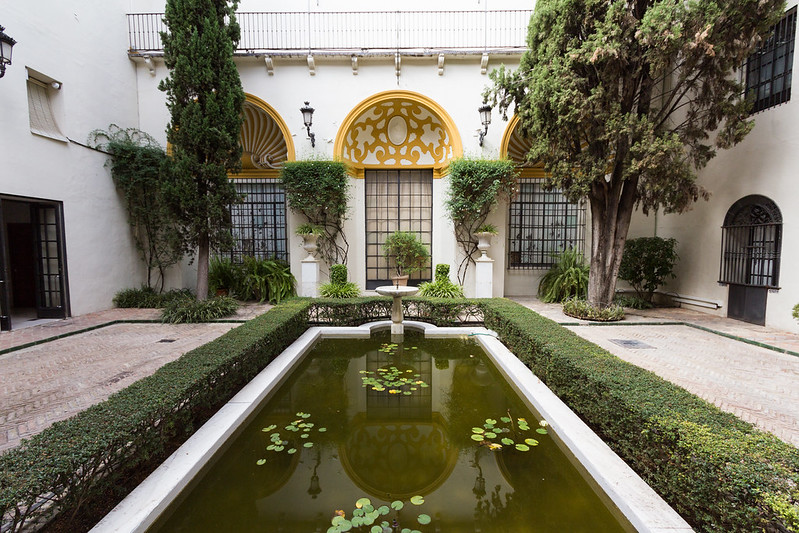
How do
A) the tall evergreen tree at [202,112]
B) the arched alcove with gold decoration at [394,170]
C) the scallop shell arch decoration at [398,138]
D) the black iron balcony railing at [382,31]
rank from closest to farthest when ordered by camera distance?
the tall evergreen tree at [202,112] → the black iron balcony railing at [382,31] → the scallop shell arch decoration at [398,138] → the arched alcove with gold decoration at [394,170]

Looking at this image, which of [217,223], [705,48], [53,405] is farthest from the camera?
[217,223]

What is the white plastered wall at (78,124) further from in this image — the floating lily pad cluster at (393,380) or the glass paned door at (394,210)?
the floating lily pad cluster at (393,380)

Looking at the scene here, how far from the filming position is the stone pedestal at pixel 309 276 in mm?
9781

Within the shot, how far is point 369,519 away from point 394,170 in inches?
402

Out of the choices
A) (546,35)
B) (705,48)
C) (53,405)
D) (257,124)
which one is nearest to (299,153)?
(257,124)

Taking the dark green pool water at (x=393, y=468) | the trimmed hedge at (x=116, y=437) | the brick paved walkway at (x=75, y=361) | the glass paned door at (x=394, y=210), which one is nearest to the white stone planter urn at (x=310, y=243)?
the glass paned door at (x=394, y=210)

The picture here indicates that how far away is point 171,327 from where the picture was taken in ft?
23.9

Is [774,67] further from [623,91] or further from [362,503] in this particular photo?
[362,503]

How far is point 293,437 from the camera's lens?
3.30 metres

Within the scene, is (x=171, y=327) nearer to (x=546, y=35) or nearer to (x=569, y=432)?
(x=569, y=432)

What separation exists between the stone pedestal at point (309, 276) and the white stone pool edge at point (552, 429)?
4990 mm

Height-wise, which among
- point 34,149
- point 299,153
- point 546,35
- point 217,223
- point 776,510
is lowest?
point 776,510

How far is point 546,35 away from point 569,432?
7.48m

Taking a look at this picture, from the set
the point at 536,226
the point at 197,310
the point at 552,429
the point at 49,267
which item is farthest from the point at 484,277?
the point at 49,267
